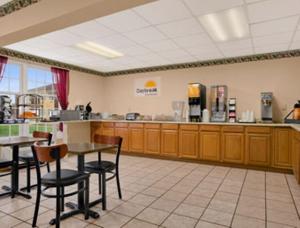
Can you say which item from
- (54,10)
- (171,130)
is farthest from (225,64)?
(54,10)

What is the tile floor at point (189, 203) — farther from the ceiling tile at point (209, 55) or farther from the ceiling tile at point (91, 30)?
the ceiling tile at point (209, 55)

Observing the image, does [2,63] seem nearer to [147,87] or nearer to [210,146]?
[147,87]

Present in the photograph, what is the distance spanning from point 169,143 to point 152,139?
482 mm

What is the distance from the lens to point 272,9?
297 cm

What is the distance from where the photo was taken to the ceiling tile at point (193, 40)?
4000mm

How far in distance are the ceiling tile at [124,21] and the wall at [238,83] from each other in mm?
2850

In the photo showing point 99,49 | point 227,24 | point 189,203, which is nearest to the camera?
point 189,203

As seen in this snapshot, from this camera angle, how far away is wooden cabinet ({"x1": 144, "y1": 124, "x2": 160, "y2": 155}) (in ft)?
18.3

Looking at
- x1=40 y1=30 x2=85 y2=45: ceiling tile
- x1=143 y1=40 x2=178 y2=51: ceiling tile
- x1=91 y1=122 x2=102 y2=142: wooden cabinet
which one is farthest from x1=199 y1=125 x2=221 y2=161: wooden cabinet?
x1=40 y1=30 x2=85 y2=45: ceiling tile

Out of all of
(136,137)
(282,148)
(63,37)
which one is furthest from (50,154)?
(282,148)

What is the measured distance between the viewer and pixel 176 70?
6227 mm

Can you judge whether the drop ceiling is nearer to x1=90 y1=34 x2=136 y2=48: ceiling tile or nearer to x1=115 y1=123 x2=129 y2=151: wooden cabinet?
x1=90 y1=34 x2=136 y2=48: ceiling tile

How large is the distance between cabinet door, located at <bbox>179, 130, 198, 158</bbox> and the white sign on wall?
5.86 feet

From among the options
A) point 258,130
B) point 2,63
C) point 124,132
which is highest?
point 2,63
